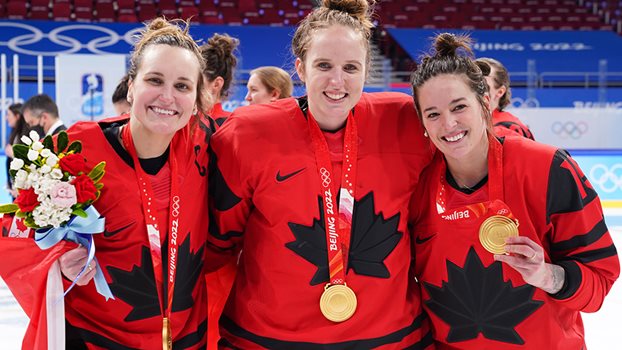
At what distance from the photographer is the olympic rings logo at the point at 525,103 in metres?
13.0

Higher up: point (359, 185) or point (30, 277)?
point (359, 185)

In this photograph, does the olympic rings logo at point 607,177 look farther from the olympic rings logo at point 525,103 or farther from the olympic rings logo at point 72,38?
the olympic rings logo at point 72,38

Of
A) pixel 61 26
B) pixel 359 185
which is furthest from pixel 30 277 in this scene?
pixel 61 26

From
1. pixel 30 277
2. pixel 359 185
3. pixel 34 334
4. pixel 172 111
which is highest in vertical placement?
pixel 172 111

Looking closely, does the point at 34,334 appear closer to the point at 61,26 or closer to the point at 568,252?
the point at 568,252

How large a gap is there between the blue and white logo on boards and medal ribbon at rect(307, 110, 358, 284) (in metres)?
8.03

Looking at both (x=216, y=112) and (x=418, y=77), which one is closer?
(x=418, y=77)

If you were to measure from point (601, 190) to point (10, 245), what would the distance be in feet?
26.7

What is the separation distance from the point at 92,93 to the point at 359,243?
8.17 meters

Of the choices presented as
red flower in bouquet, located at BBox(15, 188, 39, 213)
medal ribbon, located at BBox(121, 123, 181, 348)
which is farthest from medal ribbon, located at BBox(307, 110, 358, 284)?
red flower in bouquet, located at BBox(15, 188, 39, 213)

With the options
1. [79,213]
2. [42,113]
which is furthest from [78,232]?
[42,113]

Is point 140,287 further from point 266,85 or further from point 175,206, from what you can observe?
point 266,85

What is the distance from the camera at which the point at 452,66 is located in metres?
2.31

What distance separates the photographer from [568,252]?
2.24m
